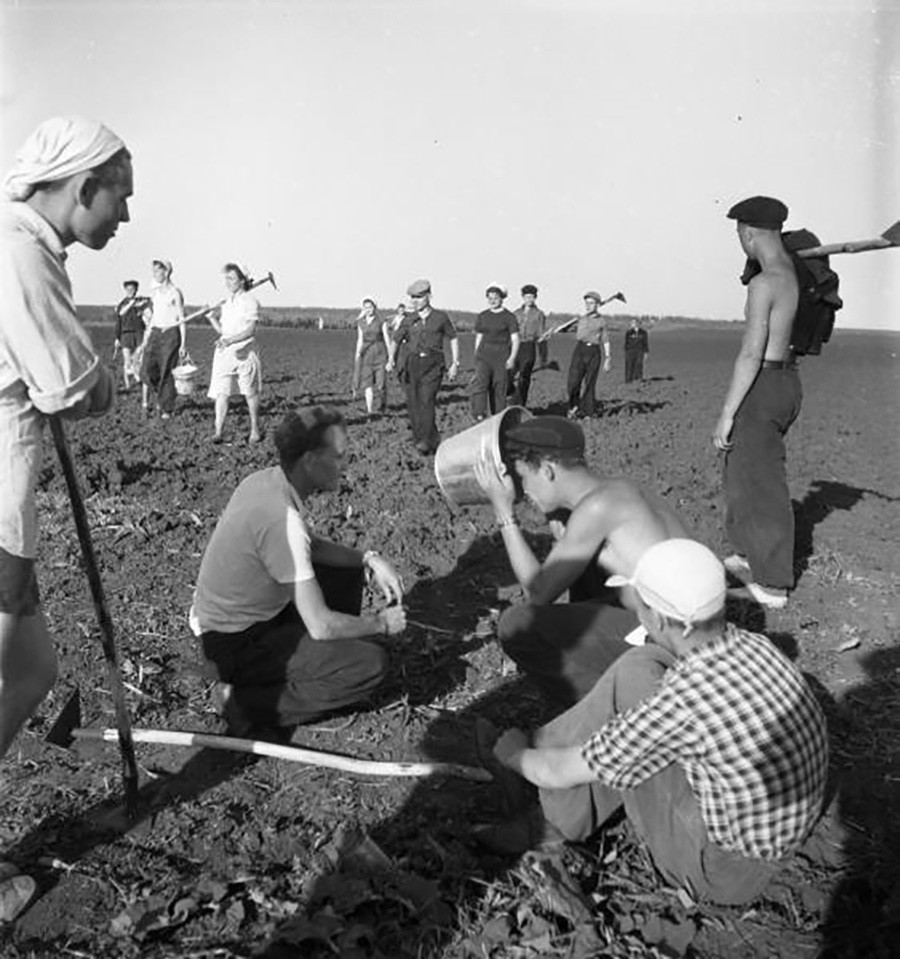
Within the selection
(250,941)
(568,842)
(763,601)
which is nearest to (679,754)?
(568,842)

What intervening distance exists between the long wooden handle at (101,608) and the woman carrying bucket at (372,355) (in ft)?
37.0

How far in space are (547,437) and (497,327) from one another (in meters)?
8.80

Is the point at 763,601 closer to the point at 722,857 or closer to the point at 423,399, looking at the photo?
the point at 722,857

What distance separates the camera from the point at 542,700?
14.4ft

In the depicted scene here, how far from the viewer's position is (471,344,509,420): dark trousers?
12297mm

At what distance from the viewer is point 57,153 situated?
2541 millimetres

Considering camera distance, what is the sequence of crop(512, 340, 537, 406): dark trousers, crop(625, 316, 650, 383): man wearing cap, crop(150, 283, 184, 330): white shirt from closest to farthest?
crop(150, 283, 184, 330): white shirt < crop(512, 340, 537, 406): dark trousers < crop(625, 316, 650, 383): man wearing cap

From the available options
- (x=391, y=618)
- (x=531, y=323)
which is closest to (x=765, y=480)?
(x=391, y=618)

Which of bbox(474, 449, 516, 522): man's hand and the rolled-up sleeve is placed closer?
the rolled-up sleeve

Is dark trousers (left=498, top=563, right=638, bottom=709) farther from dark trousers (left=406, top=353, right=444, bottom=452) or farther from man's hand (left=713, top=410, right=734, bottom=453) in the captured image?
dark trousers (left=406, top=353, right=444, bottom=452)

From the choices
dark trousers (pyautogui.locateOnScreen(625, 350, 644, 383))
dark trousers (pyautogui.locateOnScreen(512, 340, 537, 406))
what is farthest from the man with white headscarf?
dark trousers (pyautogui.locateOnScreen(625, 350, 644, 383))

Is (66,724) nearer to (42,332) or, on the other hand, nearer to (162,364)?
(42,332)

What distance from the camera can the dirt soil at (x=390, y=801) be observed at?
9.27 feet

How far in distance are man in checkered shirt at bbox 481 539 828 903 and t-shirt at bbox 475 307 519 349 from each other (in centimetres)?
972
